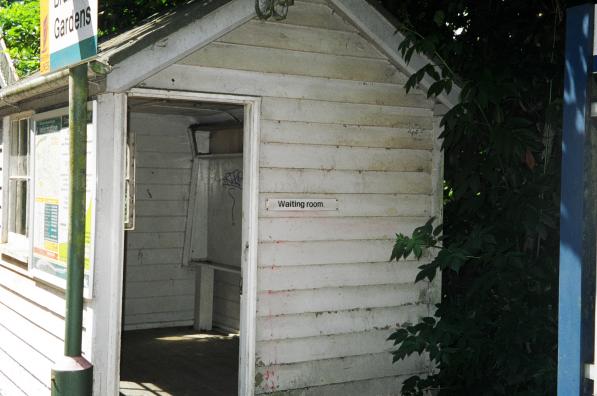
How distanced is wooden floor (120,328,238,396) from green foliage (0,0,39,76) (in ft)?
16.6

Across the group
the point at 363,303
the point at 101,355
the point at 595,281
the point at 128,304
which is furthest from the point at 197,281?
the point at 595,281

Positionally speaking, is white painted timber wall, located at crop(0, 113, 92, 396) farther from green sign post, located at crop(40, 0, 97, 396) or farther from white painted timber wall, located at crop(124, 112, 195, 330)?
white painted timber wall, located at crop(124, 112, 195, 330)

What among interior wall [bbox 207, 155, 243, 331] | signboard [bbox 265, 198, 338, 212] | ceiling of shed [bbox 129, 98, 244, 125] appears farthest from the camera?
interior wall [bbox 207, 155, 243, 331]

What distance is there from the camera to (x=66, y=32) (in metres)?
4.71

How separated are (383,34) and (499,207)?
5.43 feet

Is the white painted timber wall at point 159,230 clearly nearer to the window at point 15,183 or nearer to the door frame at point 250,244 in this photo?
the window at point 15,183

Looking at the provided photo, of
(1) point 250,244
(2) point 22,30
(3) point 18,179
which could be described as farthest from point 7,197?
(2) point 22,30

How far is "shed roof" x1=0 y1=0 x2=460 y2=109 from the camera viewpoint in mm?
5262

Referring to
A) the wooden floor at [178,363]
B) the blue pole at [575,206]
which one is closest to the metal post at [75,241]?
the wooden floor at [178,363]

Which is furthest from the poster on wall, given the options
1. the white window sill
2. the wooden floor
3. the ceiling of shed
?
the ceiling of shed

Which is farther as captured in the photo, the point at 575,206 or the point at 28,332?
the point at 28,332

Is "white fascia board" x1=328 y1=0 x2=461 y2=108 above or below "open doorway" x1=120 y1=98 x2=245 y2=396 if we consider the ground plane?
above

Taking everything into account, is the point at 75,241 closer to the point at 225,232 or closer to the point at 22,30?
the point at 225,232

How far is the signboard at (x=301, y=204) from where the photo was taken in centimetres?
599
